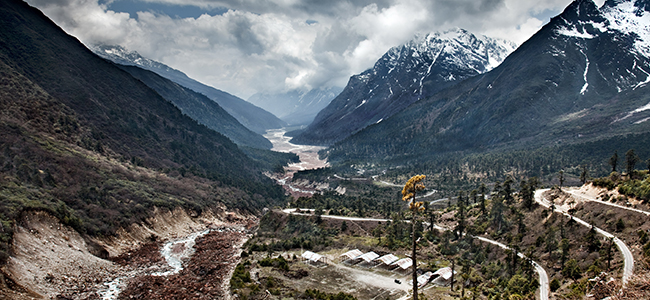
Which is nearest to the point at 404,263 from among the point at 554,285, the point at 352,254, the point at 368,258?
the point at 368,258

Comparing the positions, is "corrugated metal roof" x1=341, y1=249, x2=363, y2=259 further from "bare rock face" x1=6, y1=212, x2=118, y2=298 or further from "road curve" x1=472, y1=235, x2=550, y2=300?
"bare rock face" x1=6, y1=212, x2=118, y2=298

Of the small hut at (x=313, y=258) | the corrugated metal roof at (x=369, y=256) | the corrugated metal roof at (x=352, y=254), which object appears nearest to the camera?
the corrugated metal roof at (x=369, y=256)

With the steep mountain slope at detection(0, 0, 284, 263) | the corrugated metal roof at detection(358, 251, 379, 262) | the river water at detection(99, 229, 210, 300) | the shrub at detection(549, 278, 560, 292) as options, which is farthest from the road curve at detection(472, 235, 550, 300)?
the steep mountain slope at detection(0, 0, 284, 263)

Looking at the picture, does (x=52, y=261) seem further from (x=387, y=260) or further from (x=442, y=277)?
(x=442, y=277)

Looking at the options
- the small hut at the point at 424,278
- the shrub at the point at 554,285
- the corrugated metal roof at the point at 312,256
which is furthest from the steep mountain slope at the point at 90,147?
the shrub at the point at 554,285

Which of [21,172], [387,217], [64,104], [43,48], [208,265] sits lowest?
[208,265]

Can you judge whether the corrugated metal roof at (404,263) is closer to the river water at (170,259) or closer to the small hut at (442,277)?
the small hut at (442,277)

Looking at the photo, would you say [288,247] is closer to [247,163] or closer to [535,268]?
[535,268]

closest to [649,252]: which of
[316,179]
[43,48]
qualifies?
[316,179]
